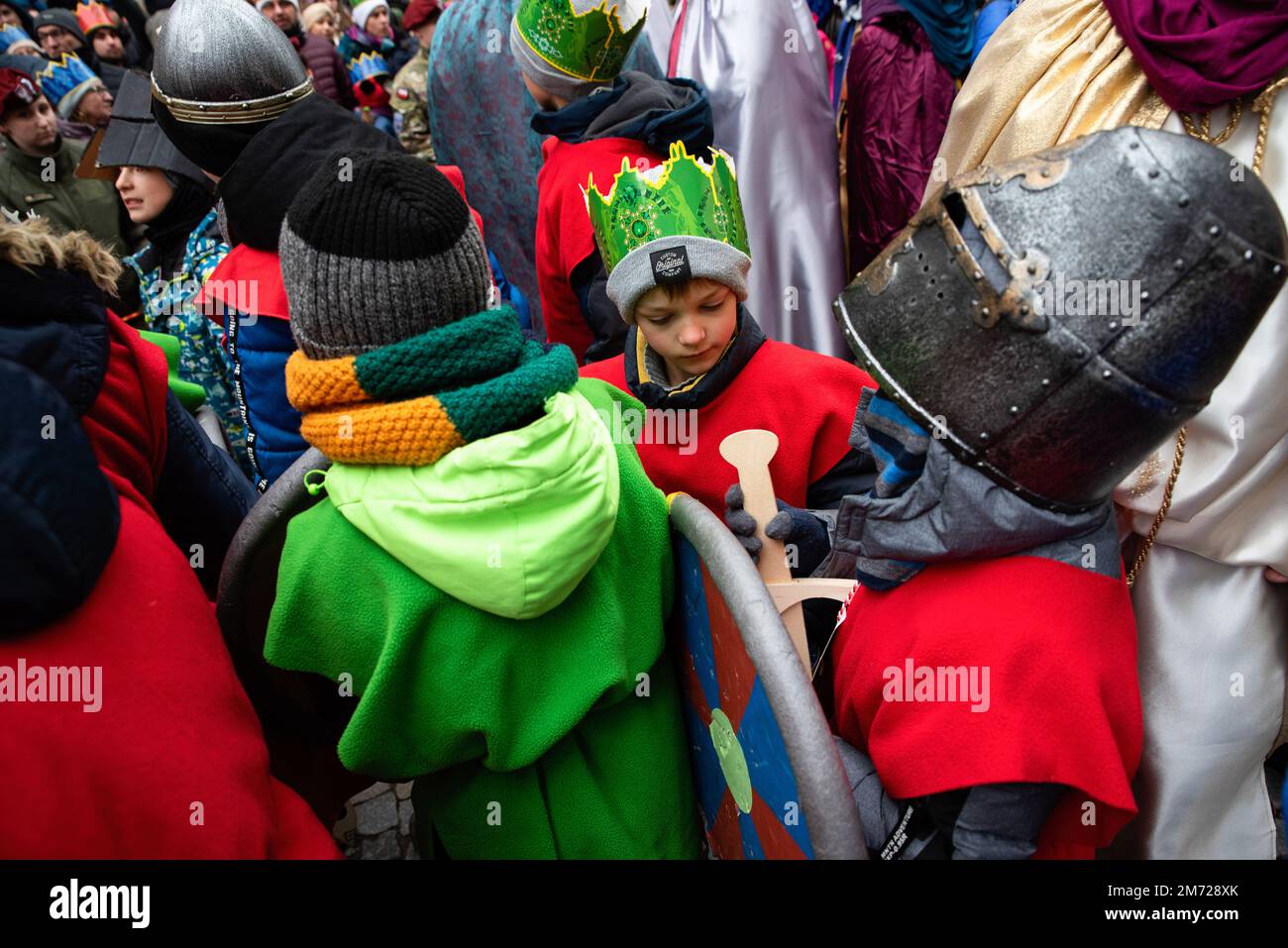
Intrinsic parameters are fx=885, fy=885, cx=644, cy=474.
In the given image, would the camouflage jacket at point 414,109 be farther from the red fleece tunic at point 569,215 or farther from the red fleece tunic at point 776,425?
the red fleece tunic at point 776,425

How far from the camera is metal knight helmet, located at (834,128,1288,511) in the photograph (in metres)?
Result: 1.16

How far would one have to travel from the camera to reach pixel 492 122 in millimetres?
4215

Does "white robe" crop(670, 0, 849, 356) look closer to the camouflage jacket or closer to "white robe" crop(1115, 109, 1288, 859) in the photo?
"white robe" crop(1115, 109, 1288, 859)

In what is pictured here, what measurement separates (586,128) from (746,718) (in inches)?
94.8

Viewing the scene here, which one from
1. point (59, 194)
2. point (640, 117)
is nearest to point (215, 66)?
point (640, 117)

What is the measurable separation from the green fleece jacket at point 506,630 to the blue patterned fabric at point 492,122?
9.83ft

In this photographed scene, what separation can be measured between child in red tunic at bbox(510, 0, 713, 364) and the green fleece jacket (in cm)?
158

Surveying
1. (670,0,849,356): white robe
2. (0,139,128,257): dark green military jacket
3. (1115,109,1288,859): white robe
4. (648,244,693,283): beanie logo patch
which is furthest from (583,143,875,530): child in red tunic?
(0,139,128,257): dark green military jacket

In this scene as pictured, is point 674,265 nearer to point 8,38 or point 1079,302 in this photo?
point 1079,302

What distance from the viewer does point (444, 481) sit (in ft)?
4.25

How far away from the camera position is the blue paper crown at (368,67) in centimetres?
796

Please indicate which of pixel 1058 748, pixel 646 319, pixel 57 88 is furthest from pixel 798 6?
pixel 57 88
